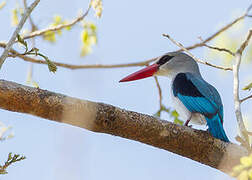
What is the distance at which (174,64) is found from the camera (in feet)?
17.9

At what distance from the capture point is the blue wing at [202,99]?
3925mm

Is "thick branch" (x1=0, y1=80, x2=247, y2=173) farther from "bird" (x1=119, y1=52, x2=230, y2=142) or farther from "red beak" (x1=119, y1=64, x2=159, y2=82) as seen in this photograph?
"red beak" (x1=119, y1=64, x2=159, y2=82)

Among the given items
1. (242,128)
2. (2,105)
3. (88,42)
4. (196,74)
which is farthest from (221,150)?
(88,42)

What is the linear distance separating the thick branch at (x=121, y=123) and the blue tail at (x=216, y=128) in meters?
0.41

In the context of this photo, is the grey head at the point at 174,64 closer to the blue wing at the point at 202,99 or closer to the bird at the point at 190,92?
the bird at the point at 190,92

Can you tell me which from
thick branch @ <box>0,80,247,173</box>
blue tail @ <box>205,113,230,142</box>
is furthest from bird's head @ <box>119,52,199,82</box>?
thick branch @ <box>0,80,247,173</box>

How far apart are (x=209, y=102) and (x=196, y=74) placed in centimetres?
99

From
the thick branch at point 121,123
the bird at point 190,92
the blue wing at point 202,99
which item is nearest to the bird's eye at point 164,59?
the bird at point 190,92

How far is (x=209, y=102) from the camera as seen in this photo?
4242 mm

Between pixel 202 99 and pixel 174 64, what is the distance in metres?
1.24

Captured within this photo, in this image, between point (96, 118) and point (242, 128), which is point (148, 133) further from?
point (242, 128)

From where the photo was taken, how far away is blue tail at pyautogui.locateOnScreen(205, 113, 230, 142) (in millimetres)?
3659

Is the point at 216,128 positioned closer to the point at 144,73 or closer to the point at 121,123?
the point at 121,123

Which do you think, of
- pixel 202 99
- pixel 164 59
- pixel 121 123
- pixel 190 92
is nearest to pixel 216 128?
pixel 202 99
